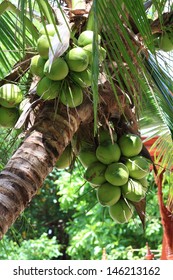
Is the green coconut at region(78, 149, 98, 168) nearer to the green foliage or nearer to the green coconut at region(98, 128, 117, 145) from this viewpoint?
the green coconut at region(98, 128, 117, 145)

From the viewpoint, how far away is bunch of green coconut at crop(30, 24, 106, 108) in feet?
5.96

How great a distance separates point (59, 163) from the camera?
2.25 m

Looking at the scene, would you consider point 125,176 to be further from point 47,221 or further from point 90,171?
point 47,221

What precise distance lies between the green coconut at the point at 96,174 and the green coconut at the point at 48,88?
350 millimetres

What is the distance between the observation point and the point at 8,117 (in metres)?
2.11

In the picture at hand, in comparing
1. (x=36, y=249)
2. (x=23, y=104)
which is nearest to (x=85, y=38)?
(x=23, y=104)

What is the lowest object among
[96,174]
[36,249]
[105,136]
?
[36,249]

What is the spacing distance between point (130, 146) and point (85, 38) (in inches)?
17.8

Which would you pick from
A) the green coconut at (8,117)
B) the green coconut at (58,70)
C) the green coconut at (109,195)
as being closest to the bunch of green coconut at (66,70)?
the green coconut at (58,70)

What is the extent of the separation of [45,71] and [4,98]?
0.87ft

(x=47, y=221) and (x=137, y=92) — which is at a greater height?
(x=137, y=92)

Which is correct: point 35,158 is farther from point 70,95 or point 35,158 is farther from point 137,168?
point 137,168

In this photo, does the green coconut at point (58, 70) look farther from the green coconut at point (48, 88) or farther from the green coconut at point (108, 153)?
the green coconut at point (108, 153)
